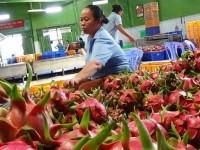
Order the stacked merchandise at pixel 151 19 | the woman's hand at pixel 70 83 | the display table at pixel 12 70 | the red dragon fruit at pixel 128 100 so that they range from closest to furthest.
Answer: the red dragon fruit at pixel 128 100 < the woman's hand at pixel 70 83 < the display table at pixel 12 70 < the stacked merchandise at pixel 151 19

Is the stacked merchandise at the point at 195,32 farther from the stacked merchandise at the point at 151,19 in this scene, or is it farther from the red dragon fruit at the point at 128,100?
the red dragon fruit at the point at 128,100

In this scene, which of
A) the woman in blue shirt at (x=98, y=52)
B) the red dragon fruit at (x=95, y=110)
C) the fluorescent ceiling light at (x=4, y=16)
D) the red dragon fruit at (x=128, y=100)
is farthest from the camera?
the fluorescent ceiling light at (x=4, y=16)

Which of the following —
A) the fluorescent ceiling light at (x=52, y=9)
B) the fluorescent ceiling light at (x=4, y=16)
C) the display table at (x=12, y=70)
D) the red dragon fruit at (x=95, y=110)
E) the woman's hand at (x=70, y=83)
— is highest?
the fluorescent ceiling light at (x=52, y=9)

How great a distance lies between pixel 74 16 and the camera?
15.9 m

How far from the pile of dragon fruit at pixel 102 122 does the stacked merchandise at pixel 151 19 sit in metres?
10.5

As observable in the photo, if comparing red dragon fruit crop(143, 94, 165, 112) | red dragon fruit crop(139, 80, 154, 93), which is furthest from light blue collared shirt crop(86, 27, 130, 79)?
red dragon fruit crop(143, 94, 165, 112)

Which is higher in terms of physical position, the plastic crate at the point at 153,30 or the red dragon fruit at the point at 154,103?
the plastic crate at the point at 153,30

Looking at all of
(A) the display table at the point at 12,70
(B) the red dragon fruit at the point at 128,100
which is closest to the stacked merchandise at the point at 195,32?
(A) the display table at the point at 12,70

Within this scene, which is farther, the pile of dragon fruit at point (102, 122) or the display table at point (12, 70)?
the display table at point (12, 70)

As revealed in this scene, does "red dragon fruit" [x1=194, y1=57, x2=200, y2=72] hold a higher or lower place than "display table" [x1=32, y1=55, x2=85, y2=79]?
higher

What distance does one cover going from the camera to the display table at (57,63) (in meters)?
10.1

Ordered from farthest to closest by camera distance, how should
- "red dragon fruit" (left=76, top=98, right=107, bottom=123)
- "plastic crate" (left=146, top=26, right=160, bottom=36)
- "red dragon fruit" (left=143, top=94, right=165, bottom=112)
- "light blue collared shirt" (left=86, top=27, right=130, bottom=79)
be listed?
"plastic crate" (left=146, top=26, right=160, bottom=36) → "light blue collared shirt" (left=86, top=27, right=130, bottom=79) → "red dragon fruit" (left=143, top=94, right=165, bottom=112) → "red dragon fruit" (left=76, top=98, right=107, bottom=123)

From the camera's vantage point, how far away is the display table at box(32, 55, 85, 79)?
10133 millimetres

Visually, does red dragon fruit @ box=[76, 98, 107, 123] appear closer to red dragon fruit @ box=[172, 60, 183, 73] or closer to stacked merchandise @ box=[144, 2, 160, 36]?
red dragon fruit @ box=[172, 60, 183, 73]
